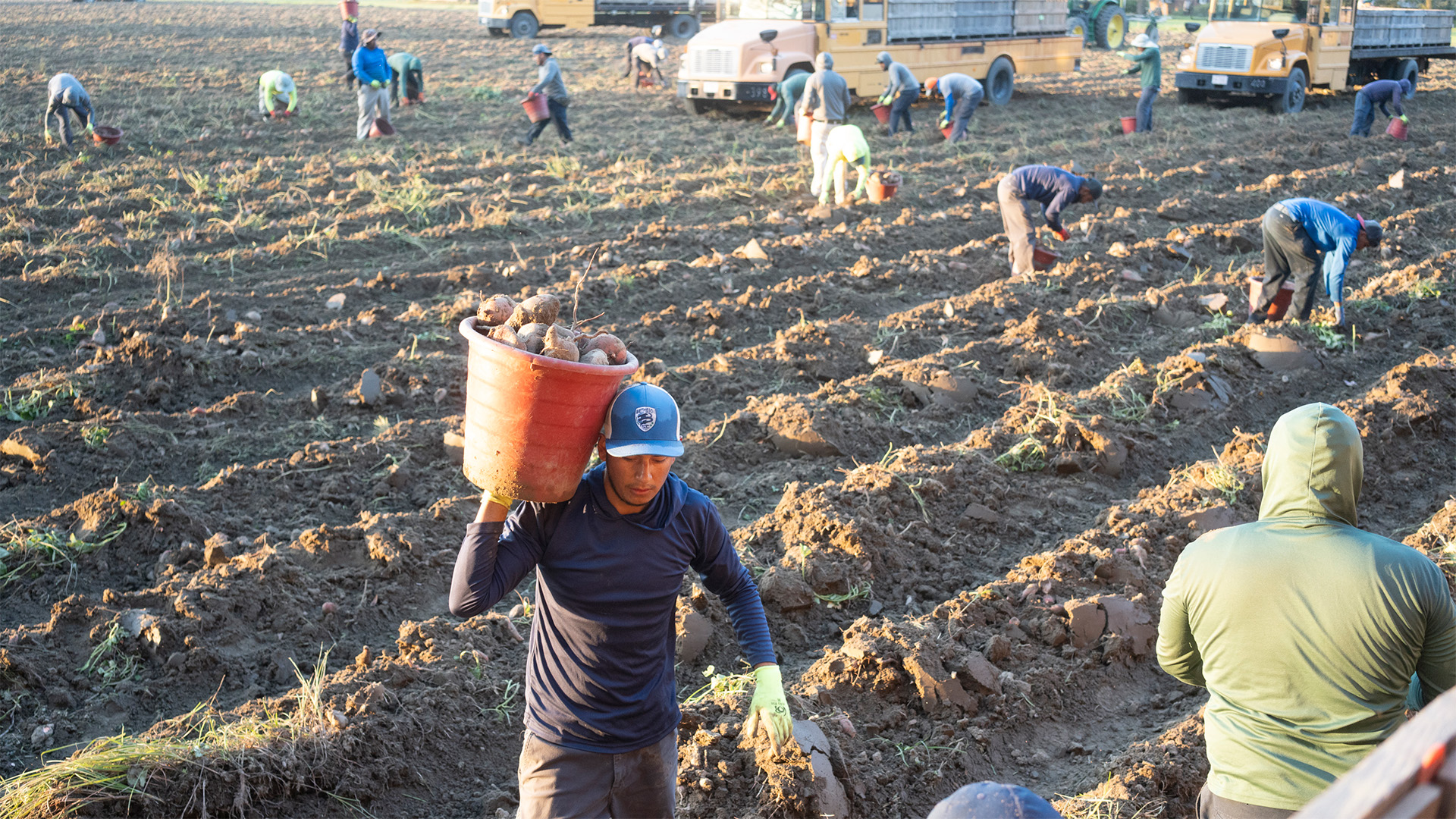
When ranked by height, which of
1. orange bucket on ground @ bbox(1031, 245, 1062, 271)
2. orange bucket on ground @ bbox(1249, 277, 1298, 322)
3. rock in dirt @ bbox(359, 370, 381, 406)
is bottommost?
rock in dirt @ bbox(359, 370, 381, 406)

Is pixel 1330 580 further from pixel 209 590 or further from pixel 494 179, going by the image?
pixel 494 179

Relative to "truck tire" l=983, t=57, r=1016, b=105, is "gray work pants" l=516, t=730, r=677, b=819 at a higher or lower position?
lower

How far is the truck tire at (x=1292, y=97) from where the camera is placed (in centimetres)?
1811

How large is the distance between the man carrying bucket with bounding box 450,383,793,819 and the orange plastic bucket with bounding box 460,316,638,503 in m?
0.05

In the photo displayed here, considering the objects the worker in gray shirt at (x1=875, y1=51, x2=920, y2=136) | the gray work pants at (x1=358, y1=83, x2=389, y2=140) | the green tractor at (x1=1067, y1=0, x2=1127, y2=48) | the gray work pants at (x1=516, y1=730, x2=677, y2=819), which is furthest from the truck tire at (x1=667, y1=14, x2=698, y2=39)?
the gray work pants at (x1=516, y1=730, x2=677, y2=819)

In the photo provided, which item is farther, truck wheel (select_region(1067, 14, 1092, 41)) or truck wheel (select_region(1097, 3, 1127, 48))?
truck wheel (select_region(1097, 3, 1127, 48))

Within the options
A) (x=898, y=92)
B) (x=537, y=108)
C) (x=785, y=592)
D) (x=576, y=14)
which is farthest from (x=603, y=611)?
(x=576, y=14)

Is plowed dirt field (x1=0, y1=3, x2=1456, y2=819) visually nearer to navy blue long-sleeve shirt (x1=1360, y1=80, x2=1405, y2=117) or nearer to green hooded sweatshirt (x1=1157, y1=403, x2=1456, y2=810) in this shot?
green hooded sweatshirt (x1=1157, y1=403, x2=1456, y2=810)

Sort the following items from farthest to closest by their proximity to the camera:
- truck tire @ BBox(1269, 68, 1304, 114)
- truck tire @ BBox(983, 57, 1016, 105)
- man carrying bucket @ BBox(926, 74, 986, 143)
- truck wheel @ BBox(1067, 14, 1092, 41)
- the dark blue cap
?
truck wheel @ BBox(1067, 14, 1092, 41) → truck tire @ BBox(983, 57, 1016, 105) → truck tire @ BBox(1269, 68, 1304, 114) → man carrying bucket @ BBox(926, 74, 986, 143) → the dark blue cap

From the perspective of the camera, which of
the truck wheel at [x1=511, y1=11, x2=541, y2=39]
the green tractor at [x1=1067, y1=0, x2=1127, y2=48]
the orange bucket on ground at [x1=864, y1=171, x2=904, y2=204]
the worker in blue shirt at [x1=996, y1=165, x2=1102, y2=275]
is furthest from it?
the green tractor at [x1=1067, y1=0, x2=1127, y2=48]

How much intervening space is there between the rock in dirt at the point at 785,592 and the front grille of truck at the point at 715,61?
511 inches

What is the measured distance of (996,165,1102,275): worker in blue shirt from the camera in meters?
9.02

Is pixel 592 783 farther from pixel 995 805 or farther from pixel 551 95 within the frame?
pixel 551 95

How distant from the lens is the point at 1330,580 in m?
2.36
